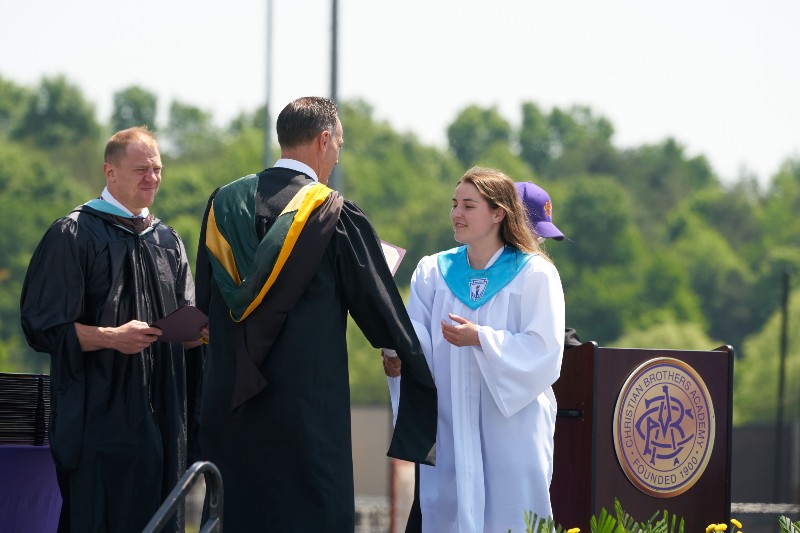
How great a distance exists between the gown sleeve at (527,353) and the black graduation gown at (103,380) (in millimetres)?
1495

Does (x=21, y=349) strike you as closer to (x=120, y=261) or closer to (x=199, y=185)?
(x=199, y=185)

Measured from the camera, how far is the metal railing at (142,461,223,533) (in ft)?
16.2

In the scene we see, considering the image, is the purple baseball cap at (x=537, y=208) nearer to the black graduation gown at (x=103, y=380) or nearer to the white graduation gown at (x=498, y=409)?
the white graduation gown at (x=498, y=409)

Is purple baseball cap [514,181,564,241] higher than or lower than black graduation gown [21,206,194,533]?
higher

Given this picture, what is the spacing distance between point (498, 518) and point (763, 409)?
55.9 m

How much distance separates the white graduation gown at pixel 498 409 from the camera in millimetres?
6242

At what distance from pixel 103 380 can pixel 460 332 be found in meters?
1.62

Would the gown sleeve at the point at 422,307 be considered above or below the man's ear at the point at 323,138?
below

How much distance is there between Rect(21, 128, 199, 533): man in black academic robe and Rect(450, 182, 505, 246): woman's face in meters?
1.42

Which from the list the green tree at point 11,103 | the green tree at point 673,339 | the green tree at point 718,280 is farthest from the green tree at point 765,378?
the green tree at point 11,103

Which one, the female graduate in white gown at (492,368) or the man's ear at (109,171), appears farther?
the man's ear at (109,171)

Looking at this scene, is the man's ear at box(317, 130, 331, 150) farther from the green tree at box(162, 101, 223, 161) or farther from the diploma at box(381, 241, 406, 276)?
the green tree at box(162, 101, 223, 161)

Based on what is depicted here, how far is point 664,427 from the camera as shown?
6.70 meters

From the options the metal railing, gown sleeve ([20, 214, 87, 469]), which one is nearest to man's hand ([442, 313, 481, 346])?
the metal railing
